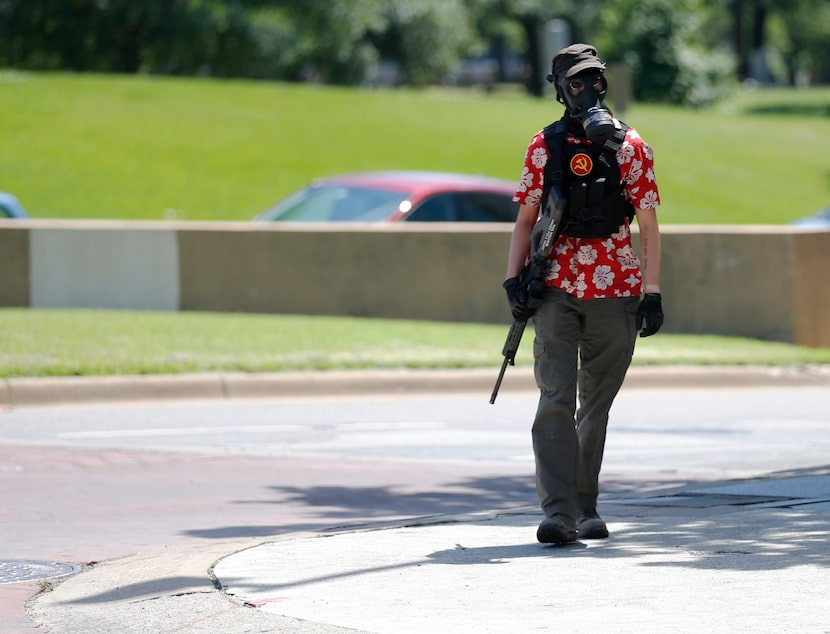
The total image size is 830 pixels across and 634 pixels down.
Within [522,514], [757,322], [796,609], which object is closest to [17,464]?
[522,514]

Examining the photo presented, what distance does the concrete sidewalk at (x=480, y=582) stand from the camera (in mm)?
5133

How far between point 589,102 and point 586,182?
0.32 meters

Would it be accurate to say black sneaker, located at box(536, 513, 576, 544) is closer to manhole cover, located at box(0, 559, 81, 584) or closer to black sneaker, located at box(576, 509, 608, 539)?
black sneaker, located at box(576, 509, 608, 539)

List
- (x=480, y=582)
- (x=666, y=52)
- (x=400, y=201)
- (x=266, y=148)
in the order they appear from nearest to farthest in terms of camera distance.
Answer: (x=480, y=582)
(x=400, y=201)
(x=266, y=148)
(x=666, y=52)

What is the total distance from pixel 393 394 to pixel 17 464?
4.30 m

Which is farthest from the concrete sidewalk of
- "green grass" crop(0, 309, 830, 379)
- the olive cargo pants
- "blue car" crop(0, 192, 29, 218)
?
"blue car" crop(0, 192, 29, 218)

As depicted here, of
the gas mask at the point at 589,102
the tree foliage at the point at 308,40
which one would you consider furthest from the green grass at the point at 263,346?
the tree foliage at the point at 308,40

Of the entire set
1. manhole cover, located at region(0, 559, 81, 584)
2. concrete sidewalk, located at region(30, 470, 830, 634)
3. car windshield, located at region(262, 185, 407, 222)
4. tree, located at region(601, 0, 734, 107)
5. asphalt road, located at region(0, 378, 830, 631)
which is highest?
tree, located at region(601, 0, 734, 107)

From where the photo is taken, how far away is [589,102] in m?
6.39

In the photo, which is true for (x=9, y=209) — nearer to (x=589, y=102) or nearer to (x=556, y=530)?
(x=589, y=102)

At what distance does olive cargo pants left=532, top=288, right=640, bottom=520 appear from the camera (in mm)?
6395

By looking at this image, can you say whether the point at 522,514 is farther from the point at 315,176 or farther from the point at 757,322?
the point at 315,176

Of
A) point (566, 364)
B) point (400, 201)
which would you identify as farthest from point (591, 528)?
point (400, 201)

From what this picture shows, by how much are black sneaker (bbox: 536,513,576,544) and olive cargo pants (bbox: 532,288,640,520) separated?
0.09ft
